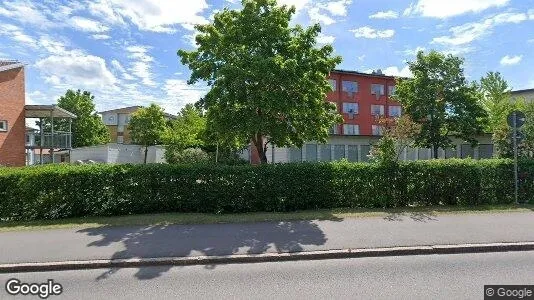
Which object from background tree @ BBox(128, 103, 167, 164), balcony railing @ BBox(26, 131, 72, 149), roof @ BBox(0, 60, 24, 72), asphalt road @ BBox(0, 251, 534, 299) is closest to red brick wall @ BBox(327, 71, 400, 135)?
background tree @ BBox(128, 103, 167, 164)

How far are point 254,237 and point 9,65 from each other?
25.4 meters

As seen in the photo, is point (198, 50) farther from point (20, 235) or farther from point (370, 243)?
point (370, 243)

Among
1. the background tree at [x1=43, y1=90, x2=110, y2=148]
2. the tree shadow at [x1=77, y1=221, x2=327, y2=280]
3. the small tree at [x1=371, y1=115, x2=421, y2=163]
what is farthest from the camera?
the background tree at [x1=43, y1=90, x2=110, y2=148]

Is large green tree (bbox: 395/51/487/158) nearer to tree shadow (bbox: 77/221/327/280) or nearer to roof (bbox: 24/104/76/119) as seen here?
tree shadow (bbox: 77/221/327/280)

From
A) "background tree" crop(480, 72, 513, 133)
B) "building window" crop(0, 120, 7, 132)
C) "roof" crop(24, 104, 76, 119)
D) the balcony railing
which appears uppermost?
"background tree" crop(480, 72, 513, 133)

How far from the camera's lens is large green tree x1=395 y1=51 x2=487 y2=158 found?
26.0 meters

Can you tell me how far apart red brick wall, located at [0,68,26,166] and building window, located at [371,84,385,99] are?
43337 millimetres

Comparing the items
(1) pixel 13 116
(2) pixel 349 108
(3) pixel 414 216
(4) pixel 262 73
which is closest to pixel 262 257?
(3) pixel 414 216

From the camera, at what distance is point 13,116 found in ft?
81.7

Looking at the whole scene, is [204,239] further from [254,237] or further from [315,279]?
[315,279]

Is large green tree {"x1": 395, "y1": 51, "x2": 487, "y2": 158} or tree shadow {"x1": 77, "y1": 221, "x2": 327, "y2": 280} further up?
large green tree {"x1": 395, "y1": 51, "x2": 487, "y2": 158}

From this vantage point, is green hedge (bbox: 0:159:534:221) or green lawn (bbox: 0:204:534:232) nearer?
green lawn (bbox: 0:204:534:232)

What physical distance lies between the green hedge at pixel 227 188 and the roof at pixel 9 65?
18275 mm

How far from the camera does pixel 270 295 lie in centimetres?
495
